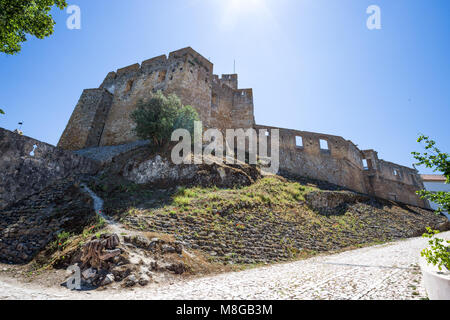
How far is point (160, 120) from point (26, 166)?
711 centimetres

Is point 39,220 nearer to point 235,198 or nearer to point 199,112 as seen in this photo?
point 235,198

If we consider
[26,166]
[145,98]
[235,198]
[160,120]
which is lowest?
[235,198]

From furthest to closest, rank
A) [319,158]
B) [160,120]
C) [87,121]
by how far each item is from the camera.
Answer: [319,158] → [87,121] → [160,120]

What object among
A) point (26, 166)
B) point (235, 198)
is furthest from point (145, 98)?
point (235, 198)

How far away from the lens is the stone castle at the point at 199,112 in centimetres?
2012

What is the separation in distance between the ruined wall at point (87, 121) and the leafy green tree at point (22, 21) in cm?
1328

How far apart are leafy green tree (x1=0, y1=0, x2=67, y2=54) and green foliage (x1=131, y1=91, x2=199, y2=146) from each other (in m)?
6.60

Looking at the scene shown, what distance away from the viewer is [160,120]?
45.5 feet

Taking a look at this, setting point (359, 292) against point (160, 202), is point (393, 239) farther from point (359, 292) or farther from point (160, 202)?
point (160, 202)

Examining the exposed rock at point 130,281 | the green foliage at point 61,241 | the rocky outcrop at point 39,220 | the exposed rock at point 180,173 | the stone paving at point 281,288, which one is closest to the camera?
the stone paving at point 281,288

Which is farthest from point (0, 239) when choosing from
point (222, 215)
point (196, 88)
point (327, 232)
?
point (196, 88)

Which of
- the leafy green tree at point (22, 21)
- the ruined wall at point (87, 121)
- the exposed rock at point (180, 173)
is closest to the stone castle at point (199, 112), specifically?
the ruined wall at point (87, 121)

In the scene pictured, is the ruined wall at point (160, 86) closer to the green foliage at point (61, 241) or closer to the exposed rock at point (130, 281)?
the green foliage at point (61, 241)
